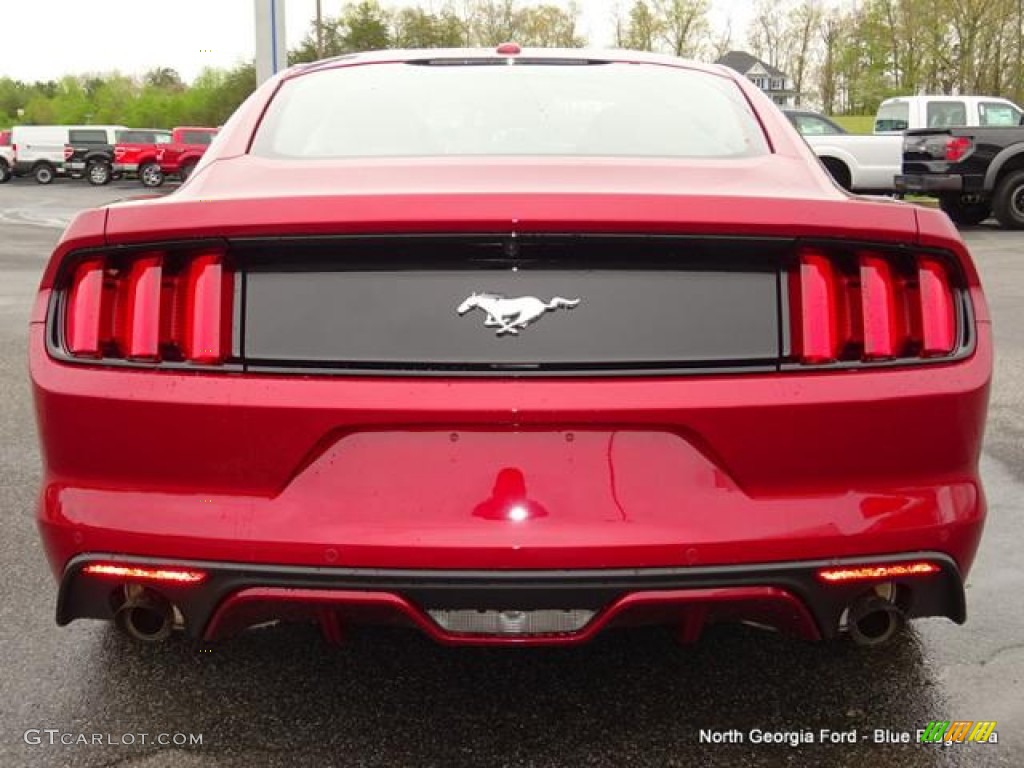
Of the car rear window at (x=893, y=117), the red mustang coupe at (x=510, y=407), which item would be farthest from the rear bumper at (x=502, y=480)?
the car rear window at (x=893, y=117)

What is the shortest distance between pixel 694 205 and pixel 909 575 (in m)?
0.83

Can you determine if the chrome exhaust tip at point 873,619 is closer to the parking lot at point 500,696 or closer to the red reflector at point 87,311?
the parking lot at point 500,696

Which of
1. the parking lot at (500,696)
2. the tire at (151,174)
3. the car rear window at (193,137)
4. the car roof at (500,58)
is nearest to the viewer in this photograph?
the parking lot at (500,696)

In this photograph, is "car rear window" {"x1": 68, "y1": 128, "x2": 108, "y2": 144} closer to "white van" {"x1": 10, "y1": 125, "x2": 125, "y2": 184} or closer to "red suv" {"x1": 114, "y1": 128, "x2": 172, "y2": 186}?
"white van" {"x1": 10, "y1": 125, "x2": 125, "y2": 184}

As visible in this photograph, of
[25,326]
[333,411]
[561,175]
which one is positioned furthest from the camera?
[25,326]

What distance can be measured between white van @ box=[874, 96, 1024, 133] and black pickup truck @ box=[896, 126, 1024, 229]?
1.97 m

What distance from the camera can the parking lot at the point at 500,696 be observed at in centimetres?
242

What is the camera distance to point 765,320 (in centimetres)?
212

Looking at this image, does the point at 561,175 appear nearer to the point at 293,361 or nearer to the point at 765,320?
the point at 765,320

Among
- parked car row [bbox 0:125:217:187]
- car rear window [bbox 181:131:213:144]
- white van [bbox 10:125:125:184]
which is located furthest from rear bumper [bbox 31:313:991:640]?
white van [bbox 10:125:125:184]

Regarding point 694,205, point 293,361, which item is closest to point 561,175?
point 694,205

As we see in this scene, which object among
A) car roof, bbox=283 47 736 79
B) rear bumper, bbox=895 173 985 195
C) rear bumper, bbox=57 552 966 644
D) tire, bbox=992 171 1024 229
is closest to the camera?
rear bumper, bbox=57 552 966 644

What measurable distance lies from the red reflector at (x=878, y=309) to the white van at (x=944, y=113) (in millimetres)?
17594

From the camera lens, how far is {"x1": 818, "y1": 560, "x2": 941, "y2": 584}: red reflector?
207 cm
